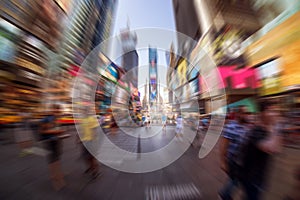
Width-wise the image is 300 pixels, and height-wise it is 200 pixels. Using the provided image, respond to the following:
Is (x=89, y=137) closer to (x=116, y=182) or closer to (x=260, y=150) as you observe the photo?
(x=116, y=182)

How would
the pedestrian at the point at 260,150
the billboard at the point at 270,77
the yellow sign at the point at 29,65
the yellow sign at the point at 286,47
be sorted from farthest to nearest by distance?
the yellow sign at the point at 29,65, the billboard at the point at 270,77, the yellow sign at the point at 286,47, the pedestrian at the point at 260,150

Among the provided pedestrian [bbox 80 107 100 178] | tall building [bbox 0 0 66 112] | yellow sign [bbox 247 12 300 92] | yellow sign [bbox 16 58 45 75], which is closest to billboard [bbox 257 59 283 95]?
yellow sign [bbox 247 12 300 92]

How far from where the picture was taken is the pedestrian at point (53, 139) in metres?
2.18

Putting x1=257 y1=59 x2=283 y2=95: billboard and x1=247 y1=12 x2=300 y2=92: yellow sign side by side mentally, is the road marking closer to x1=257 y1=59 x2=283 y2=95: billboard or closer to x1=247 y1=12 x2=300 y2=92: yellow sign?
x1=247 y1=12 x2=300 y2=92: yellow sign

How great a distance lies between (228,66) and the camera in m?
9.86

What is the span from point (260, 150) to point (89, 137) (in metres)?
2.58

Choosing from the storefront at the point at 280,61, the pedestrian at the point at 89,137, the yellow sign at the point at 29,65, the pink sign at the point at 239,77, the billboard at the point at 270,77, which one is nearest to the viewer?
the pedestrian at the point at 89,137

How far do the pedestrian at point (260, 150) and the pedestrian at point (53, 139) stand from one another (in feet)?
9.01

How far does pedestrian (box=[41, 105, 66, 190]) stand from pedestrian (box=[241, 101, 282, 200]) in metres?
2.75

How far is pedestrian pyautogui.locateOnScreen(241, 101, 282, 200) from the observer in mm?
1367

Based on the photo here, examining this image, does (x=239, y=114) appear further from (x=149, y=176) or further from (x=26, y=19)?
(x=26, y=19)

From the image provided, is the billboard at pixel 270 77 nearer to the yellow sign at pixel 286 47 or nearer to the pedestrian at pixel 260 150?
the yellow sign at pixel 286 47

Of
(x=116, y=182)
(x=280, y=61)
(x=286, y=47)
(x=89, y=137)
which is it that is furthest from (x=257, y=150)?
(x=280, y=61)

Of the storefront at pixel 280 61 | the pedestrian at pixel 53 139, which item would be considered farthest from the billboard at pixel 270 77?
the pedestrian at pixel 53 139
